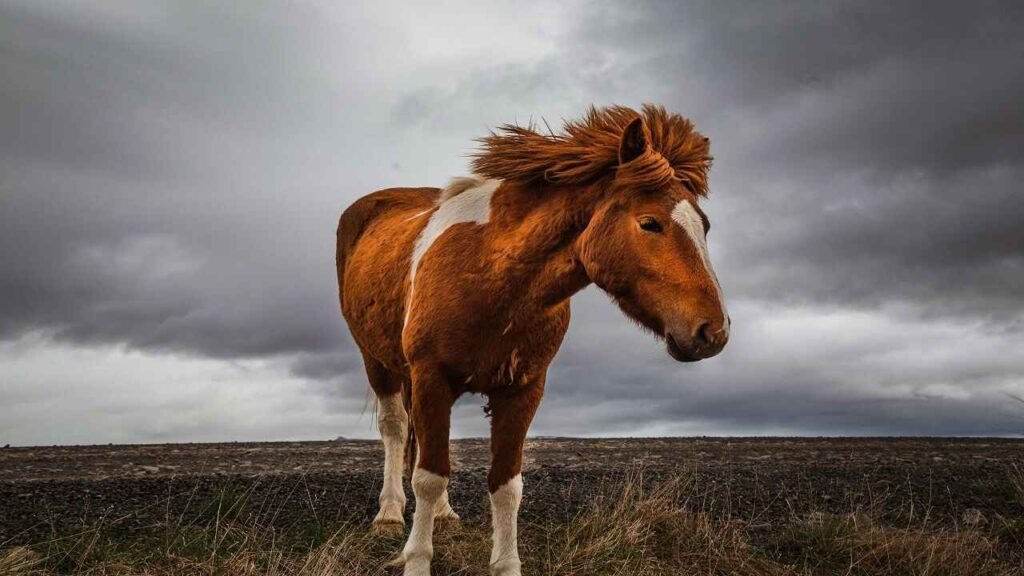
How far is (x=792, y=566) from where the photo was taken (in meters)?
6.22

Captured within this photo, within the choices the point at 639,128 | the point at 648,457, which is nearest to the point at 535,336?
the point at 639,128

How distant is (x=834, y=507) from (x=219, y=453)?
907 cm

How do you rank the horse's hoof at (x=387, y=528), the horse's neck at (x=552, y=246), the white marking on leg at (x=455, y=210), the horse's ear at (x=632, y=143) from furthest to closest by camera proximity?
1. the horse's hoof at (x=387, y=528)
2. the white marking on leg at (x=455, y=210)
3. the horse's neck at (x=552, y=246)
4. the horse's ear at (x=632, y=143)

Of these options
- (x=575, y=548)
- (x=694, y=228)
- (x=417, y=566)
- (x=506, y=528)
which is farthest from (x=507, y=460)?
(x=694, y=228)

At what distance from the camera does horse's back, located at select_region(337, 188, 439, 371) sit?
19.9 feet

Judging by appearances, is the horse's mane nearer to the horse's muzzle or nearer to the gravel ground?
the horse's muzzle

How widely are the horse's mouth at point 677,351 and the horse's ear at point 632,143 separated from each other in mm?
979

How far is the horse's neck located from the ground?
2.36 m

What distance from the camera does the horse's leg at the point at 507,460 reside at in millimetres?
5141

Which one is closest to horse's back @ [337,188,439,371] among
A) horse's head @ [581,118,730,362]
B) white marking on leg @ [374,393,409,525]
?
white marking on leg @ [374,393,409,525]

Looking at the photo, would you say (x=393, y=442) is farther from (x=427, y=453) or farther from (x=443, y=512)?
(x=427, y=453)

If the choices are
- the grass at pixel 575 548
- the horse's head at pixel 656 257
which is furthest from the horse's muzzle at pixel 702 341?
the grass at pixel 575 548

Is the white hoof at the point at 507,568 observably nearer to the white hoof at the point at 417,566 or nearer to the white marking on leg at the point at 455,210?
the white hoof at the point at 417,566

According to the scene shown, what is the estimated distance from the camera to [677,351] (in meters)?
4.02
